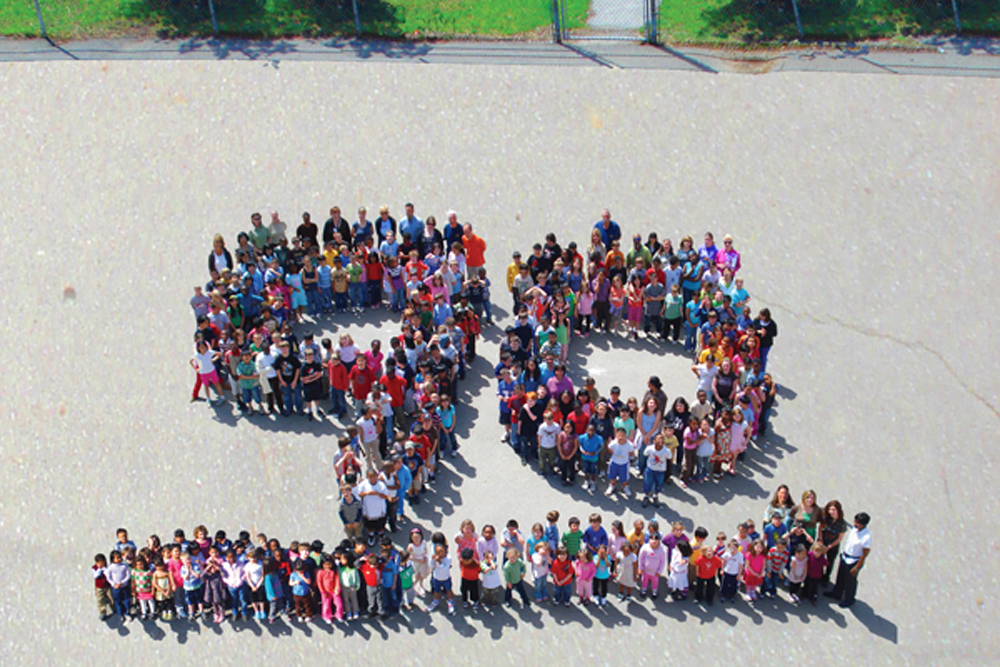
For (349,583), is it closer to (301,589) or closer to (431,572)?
(301,589)

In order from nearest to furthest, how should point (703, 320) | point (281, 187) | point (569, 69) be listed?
1. point (703, 320)
2. point (281, 187)
3. point (569, 69)

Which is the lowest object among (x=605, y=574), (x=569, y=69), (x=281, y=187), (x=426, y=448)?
(x=605, y=574)

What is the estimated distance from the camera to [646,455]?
1546 cm

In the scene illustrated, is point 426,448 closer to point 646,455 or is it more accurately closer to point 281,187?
point 646,455

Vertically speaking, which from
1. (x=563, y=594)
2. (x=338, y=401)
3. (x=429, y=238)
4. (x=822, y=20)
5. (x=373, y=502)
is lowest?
(x=563, y=594)

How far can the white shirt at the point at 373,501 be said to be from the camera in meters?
14.8

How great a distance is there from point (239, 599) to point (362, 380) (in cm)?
385

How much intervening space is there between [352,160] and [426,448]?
880cm

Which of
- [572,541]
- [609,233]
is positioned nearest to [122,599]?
[572,541]

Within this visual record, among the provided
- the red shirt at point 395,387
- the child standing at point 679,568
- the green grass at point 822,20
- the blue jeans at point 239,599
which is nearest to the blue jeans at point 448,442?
the red shirt at point 395,387

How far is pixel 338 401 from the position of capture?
1705cm

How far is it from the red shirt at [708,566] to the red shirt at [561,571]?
5.19ft

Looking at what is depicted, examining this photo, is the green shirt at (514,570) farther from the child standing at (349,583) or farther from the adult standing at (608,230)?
the adult standing at (608,230)

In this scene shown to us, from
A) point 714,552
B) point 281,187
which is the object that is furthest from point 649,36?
point 714,552
